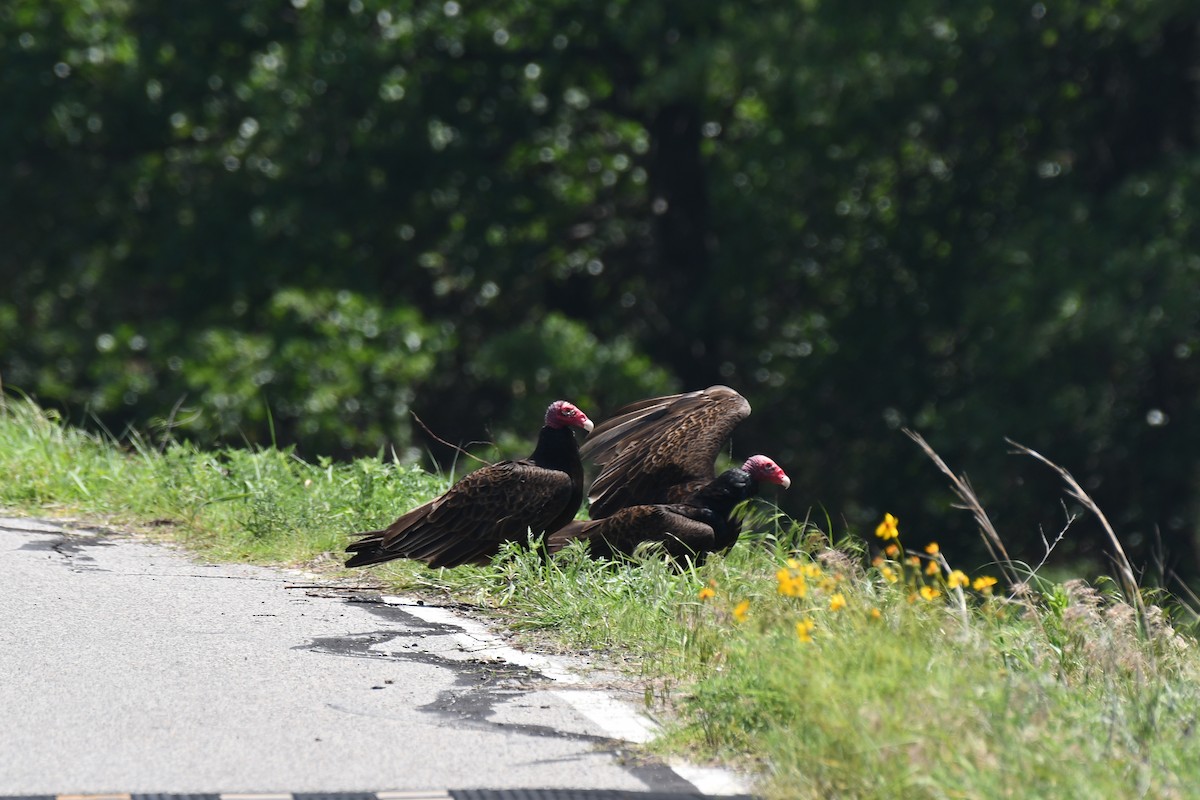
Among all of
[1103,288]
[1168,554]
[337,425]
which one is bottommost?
[1168,554]

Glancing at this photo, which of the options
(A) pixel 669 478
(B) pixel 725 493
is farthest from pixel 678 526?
(A) pixel 669 478

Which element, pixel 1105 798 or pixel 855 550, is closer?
pixel 1105 798

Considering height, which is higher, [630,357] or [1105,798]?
[1105,798]

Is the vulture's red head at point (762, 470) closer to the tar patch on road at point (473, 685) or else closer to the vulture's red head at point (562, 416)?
the vulture's red head at point (562, 416)

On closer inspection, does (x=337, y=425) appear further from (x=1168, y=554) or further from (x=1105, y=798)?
(x=1105, y=798)

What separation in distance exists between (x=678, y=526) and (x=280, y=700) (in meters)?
2.20

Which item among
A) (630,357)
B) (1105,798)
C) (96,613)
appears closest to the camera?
(1105,798)

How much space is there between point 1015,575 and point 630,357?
31.4ft

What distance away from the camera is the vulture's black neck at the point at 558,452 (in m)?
7.15

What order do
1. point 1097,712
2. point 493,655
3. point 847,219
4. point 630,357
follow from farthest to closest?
1. point 847,219
2. point 630,357
3. point 493,655
4. point 1097,712

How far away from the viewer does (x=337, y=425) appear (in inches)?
564

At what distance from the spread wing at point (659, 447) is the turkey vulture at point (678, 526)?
287mm

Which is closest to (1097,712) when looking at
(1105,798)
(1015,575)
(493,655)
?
(1105,798)

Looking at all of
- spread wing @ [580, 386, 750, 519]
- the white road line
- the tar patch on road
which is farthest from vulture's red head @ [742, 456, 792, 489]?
the tar patch on road
